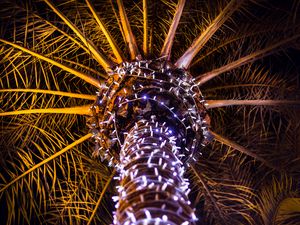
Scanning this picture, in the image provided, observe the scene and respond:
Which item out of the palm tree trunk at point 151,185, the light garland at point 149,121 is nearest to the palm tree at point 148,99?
the light garland at point 149,121

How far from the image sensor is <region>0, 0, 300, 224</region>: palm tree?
5629mm

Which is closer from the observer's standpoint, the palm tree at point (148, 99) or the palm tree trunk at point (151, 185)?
the palm tree trunk at point (151, 185)

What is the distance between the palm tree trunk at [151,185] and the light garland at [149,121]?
1 centimetres

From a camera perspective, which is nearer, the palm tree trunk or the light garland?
the palm tree trunk

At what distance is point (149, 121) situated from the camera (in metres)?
4.95

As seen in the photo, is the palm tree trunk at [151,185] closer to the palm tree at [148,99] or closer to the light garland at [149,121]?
the light garland at [149,121]

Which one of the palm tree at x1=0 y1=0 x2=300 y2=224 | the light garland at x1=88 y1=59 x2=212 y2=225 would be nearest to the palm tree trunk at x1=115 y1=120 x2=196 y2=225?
the light garland at x1=88 y1=59 x2=212 y2=225

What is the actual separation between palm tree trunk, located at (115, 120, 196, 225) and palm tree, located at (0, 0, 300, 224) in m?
1.04

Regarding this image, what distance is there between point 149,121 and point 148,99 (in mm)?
368

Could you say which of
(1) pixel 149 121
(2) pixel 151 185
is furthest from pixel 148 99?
(2) pixel 151 185

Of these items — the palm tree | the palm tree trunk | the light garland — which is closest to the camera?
the palm tree trunk

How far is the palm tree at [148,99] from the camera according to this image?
563 cm

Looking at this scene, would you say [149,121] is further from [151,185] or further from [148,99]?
[151,185]

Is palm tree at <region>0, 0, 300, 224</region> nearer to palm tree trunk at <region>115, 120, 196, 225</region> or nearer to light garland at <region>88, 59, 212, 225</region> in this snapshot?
light garland at <region>88, 59, 212, 225</region>
